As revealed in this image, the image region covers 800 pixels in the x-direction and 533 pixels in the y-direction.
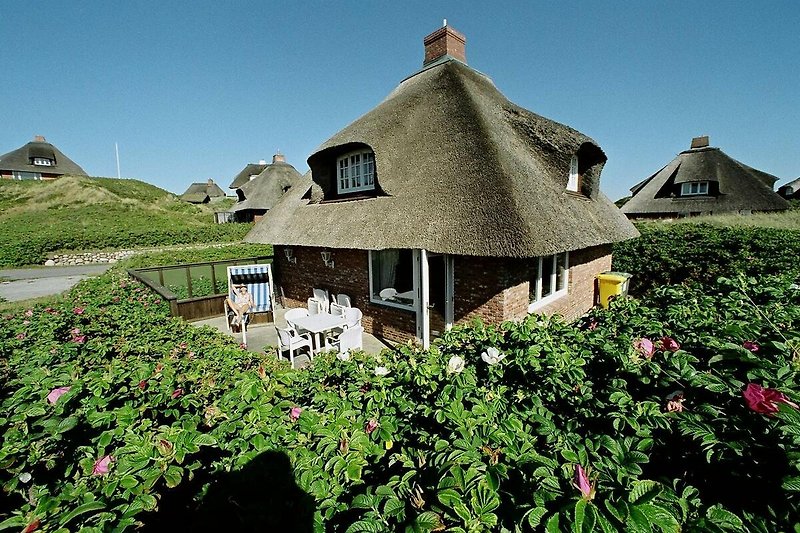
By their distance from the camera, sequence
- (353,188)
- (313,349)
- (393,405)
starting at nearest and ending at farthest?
(393,405) → (313,349) → (353,188)

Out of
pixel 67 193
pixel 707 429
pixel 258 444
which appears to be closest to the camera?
pixel 707 429

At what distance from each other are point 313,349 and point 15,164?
211ft

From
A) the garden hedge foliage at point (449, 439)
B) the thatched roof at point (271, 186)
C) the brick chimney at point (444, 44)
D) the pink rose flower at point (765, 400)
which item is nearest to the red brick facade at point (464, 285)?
the garden hedge foliage at point (449, 439)

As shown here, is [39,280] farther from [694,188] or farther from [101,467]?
[694,188]

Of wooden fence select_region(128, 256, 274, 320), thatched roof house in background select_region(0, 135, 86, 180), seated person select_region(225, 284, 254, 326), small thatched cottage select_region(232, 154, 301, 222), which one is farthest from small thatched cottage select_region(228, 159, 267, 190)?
seated person select_region(225, 284, 254, 326)

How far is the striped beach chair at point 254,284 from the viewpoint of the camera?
9.40 m

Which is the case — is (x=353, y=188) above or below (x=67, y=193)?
below

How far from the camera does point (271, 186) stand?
30000 millimetres

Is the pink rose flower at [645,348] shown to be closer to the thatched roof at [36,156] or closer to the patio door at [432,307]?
the patio door at [432,307]

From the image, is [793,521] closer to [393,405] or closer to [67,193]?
[393,405]

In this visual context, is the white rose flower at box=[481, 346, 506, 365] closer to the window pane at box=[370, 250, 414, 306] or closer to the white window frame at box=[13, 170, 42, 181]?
the window pane at box=[370, 250, 414, 306]

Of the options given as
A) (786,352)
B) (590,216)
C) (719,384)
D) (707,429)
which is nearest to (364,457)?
(707,429)

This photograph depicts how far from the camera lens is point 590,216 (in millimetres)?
8625

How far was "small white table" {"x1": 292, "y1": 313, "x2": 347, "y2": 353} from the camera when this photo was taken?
256 inches
